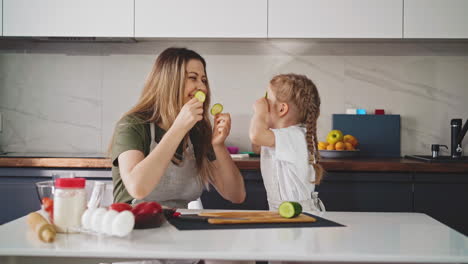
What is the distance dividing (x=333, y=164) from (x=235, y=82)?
1.03 metres

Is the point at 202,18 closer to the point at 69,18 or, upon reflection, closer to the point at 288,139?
the point at 69,18

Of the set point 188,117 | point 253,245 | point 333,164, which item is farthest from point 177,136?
point 333,164

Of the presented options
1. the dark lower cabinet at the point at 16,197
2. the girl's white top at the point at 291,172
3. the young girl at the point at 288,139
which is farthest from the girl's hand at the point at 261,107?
the dark lower cabinet at the point at 16,197

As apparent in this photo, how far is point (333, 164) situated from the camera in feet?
8.59

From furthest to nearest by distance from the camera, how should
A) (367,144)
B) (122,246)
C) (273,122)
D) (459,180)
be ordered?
(367,144) → (459,180) → (273,122) → (122,246)

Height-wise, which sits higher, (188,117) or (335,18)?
(335,18)

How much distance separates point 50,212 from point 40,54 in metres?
2.48

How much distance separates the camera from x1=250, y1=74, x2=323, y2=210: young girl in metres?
1.97

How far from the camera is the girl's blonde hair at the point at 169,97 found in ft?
5.99

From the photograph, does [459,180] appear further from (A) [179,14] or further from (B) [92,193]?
(B) [92,193]

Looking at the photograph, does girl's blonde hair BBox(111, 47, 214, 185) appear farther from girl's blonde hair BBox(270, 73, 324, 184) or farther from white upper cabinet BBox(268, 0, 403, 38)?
white upper cabinet BBox(268, 0, 403, 38)

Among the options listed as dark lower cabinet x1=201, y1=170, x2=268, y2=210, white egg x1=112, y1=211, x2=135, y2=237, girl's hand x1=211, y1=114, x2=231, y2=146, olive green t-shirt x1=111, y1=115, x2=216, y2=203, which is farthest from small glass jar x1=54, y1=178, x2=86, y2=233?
dark lower cabinet x1=201, y1=170, x2=268, y2=210

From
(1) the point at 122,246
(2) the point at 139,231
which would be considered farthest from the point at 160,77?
(1) the point at 122,246

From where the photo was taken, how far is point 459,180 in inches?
104
